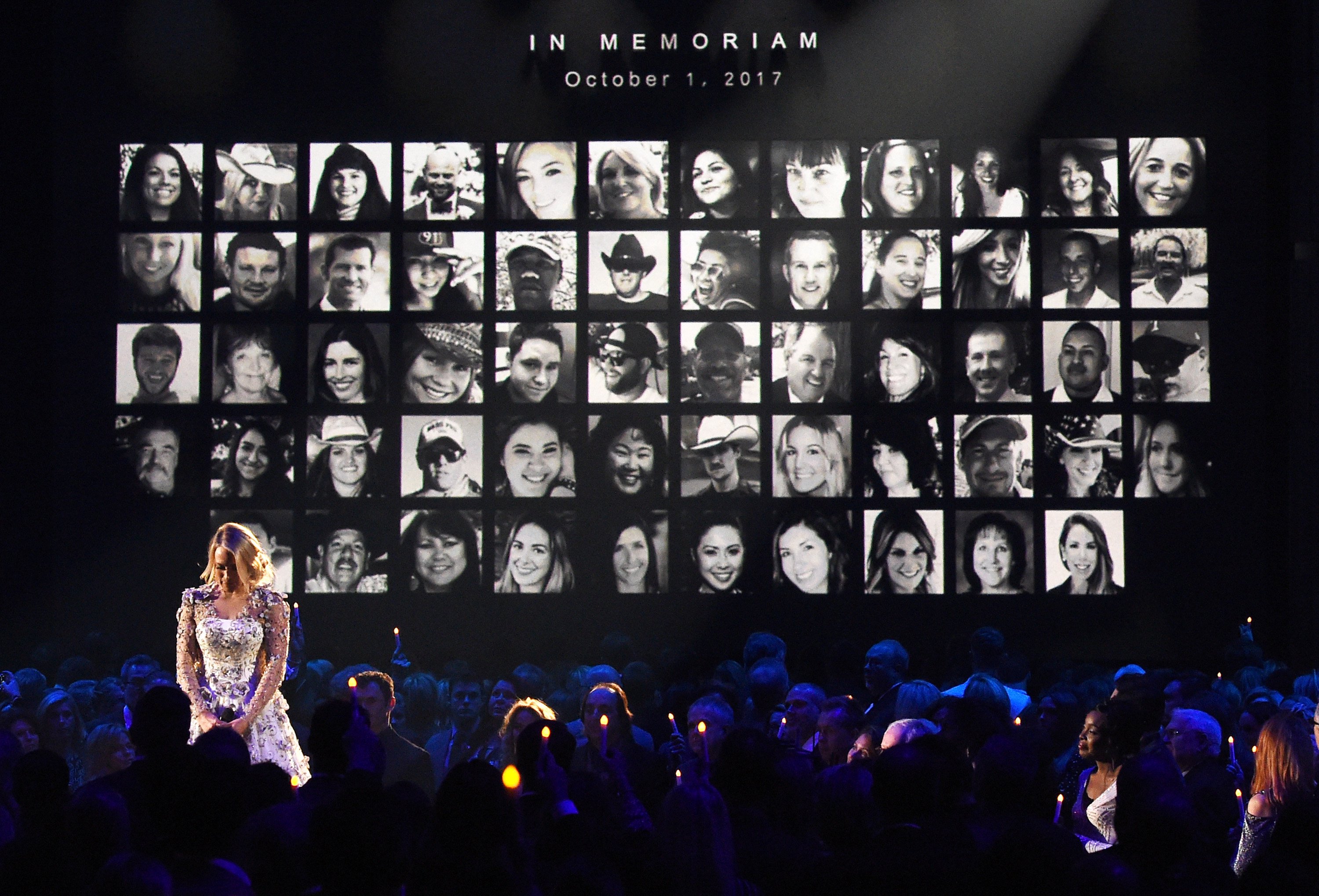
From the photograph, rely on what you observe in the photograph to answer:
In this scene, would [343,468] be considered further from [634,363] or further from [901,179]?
[901,179]

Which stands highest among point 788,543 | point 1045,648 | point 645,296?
point 645,296

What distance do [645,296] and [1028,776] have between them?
9013 mm

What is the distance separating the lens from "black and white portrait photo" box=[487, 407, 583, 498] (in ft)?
43.4

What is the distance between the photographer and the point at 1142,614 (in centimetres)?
1315

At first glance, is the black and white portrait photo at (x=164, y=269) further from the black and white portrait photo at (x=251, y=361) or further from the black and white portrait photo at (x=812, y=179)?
the black and white portrait photo at (x=812, y=179)

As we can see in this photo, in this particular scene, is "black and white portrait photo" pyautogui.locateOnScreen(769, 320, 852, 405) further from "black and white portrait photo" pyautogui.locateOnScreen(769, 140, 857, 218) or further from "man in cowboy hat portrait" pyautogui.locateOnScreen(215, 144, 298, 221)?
"man in cowboy hat portrait" pyautogui.locateOnScreen(215, 144, 298, 221)

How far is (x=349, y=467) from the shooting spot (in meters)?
13.2

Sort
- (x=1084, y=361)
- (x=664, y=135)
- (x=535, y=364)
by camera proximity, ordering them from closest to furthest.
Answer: (x=1084, y=361)
(x=535, y=364)
(x=664, y=135)

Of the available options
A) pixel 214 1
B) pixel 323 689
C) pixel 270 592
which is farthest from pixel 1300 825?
pixel 214 1

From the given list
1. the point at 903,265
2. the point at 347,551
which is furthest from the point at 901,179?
the point at 347,551

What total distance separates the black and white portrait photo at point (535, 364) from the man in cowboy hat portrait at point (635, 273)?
15.3 inches

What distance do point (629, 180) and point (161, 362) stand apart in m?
3.92

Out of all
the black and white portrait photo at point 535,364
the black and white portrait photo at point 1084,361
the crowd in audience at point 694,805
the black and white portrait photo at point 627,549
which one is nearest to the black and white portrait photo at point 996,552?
the black and white portrait photo at point 1084,361

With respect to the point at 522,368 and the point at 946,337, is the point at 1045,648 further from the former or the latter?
the point at 522,368
